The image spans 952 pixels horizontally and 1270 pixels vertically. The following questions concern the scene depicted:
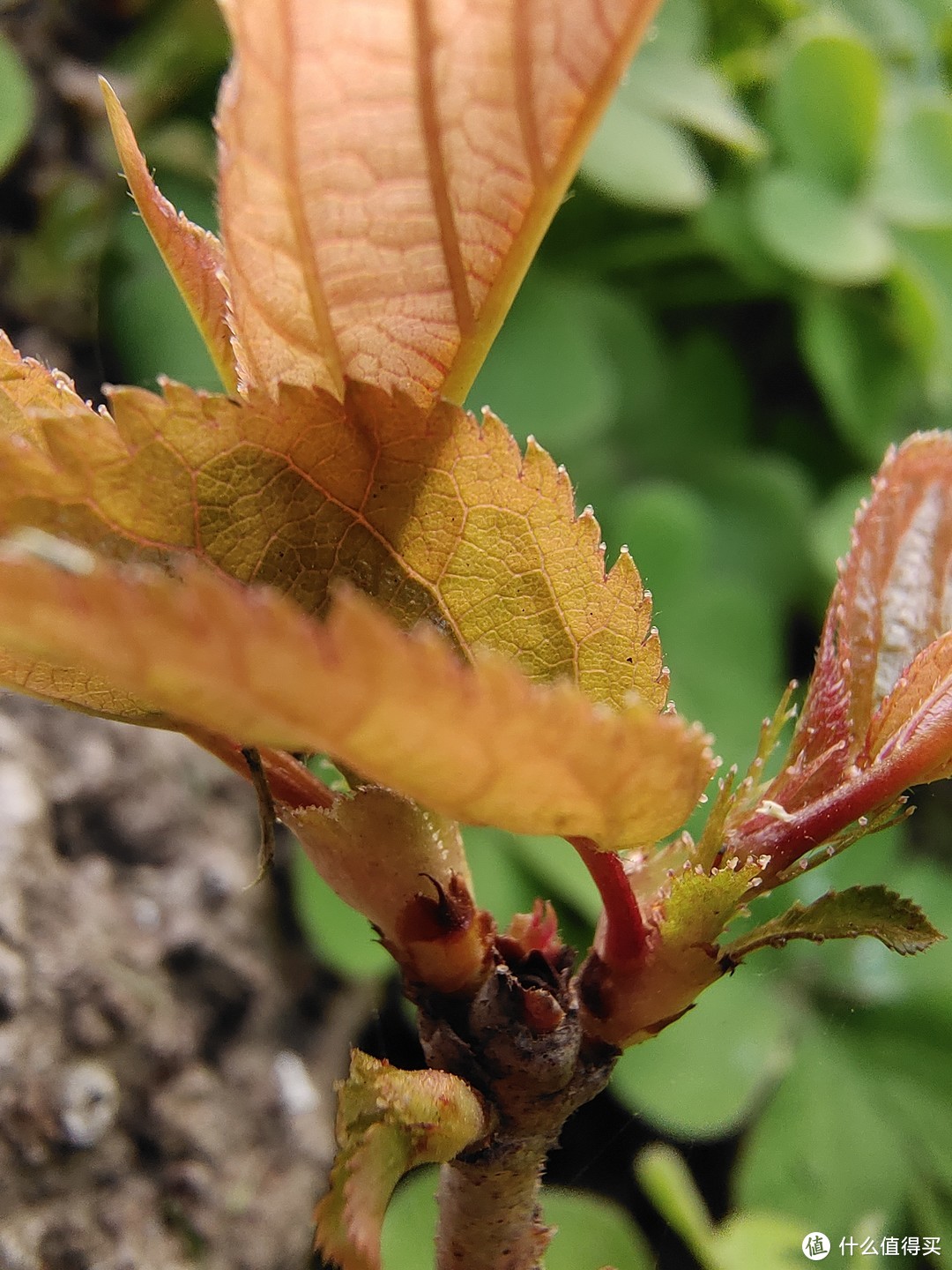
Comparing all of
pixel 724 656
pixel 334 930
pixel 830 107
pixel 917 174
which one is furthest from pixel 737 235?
pixel 334 930

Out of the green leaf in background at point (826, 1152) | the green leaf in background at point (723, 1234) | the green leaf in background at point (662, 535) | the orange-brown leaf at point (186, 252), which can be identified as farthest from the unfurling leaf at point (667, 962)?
the green leaf in background at point (662, 535)

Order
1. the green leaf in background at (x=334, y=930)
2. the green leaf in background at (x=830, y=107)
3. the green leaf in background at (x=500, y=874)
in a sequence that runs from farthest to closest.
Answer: the green leaf in background at (x=830, y=107), the green leaf in background at (x=500, y=874), the green leaf in background at (x=334, y=930)

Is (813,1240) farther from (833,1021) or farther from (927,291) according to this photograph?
(927,291)

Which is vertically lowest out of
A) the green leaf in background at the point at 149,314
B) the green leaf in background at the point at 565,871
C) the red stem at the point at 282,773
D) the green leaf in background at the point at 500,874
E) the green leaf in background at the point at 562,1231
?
the green leaf in background at the point at 500,874

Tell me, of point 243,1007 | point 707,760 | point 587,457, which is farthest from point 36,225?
point 707,760

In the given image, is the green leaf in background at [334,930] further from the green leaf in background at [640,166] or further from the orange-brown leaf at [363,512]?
the green leaf in background at [640,166]

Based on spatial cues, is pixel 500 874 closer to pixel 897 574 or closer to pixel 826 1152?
pixel 826 1152

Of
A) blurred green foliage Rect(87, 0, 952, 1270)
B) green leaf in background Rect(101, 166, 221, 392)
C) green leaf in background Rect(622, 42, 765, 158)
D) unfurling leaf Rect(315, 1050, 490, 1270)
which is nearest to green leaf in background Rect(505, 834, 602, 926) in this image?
blurred green foliage Rect(87, 0, 952, 1270)
